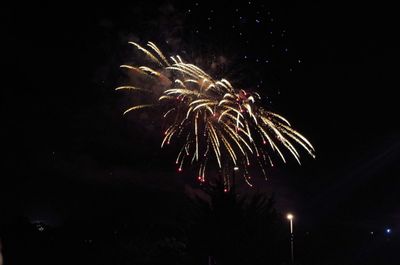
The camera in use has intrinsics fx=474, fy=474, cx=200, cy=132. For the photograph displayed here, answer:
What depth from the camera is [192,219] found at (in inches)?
955

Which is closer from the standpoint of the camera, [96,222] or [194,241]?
[194,241]

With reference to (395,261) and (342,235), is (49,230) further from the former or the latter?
(395,261)

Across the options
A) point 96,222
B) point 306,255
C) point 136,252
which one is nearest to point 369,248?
point 306,255

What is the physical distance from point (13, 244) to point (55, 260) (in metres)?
13.1

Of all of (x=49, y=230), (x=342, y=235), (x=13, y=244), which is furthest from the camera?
(x=49, y=230)

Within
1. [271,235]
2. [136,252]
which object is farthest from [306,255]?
[271,235]

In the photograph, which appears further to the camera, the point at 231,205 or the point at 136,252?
the point at 136,252

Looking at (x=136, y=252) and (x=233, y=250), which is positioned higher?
(x=136, y=252)

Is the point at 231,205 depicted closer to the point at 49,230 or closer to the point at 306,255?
the point at 306,255

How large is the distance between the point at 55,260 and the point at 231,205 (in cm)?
4560

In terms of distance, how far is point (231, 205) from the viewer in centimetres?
2375

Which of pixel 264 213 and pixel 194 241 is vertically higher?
pixel 264 213

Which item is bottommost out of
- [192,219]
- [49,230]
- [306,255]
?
[192,219]

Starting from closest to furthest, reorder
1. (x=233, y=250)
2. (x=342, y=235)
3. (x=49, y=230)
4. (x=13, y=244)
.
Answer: (x=233, y=250), (x=13, y=244), (x=342, y=235), (x=49, y=230)
